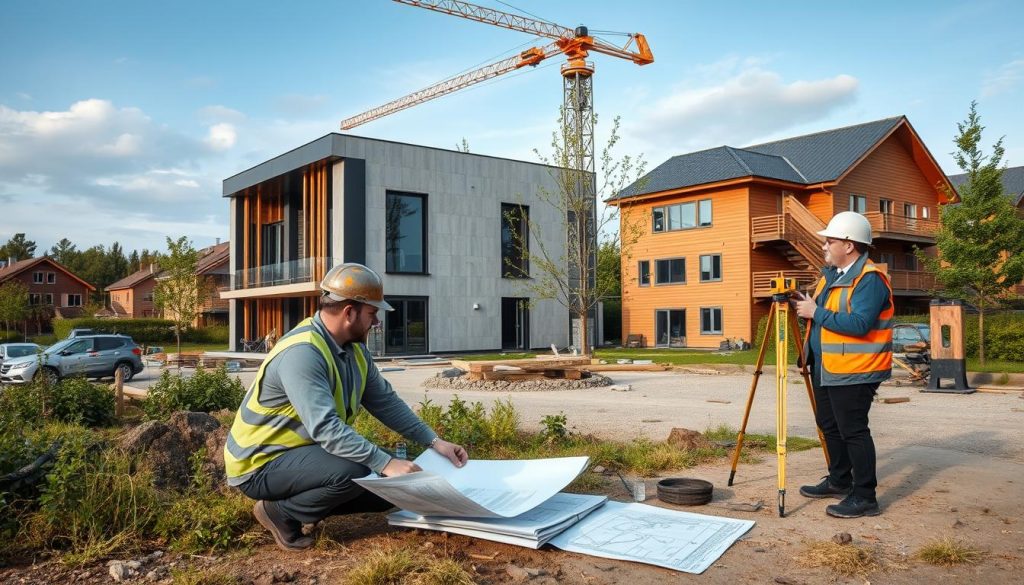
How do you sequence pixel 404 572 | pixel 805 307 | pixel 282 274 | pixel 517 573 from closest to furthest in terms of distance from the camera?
pixel 404 572 < pixel 517 573 < pixel 805 307 < pixel 282 274

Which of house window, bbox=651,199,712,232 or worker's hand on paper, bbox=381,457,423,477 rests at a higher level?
house window, bbox=651,199,712,232

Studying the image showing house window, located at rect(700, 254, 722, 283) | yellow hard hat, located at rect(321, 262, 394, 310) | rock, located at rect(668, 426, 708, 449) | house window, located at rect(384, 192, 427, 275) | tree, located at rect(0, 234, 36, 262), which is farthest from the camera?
tree, located at rect(0, 234, 36, 262)

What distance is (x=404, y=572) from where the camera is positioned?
3.67 metres

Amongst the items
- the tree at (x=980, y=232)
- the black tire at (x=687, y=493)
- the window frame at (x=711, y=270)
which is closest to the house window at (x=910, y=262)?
the window frame at (x=711, y=270)

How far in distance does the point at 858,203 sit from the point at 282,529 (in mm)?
36334

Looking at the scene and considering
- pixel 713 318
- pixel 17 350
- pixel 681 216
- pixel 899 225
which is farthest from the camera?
pixel 681 216

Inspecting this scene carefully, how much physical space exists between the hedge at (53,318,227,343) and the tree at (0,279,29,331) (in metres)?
8.26

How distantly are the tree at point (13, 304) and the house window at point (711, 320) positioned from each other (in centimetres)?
5325

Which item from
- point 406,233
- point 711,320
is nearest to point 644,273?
point 711,320

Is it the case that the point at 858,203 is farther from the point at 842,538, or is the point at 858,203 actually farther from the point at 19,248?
the point at 19,248

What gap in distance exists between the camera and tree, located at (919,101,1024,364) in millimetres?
21703

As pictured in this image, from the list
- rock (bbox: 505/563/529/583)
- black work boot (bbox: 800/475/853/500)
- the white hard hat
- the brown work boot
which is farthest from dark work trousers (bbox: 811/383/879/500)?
the brown work boot

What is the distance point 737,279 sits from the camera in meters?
33.8

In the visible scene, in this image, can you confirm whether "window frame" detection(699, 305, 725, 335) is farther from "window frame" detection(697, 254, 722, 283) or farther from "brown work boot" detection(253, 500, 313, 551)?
"brown work boot" detection(253, 500, 313, 551)
